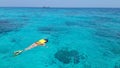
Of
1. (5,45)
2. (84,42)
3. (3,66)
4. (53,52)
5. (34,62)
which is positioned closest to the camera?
(3,66)

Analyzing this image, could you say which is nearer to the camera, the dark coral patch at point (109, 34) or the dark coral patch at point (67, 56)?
the dark coral patch at point (67, 56)

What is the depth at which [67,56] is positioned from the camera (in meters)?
9.07

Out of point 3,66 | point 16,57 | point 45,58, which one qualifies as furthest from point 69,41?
point 3,66

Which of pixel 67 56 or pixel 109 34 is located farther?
pixel 109 34

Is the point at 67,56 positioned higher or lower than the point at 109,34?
higher

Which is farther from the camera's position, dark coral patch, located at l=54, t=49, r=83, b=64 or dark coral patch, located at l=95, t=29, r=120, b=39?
dark coral patch, located at l=95, t=29, r=120, b=39

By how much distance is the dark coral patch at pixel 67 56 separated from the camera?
8.70 m

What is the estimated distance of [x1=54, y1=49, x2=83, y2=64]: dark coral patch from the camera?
8.70 m

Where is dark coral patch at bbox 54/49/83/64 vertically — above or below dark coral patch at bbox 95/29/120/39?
above

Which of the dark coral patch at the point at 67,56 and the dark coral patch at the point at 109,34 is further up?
the dark coral patch at the point at 67,56

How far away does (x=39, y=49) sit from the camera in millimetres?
10195

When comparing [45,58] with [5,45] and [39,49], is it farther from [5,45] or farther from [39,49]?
[5,45]

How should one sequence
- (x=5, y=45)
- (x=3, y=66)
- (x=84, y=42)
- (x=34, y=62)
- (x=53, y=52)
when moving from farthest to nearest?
(x=84, y=42)
(x=5, y=45)
(x=53, y=52)
(x=34, y=62)
(x=3, y=66)

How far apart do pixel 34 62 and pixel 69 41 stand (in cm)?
385
